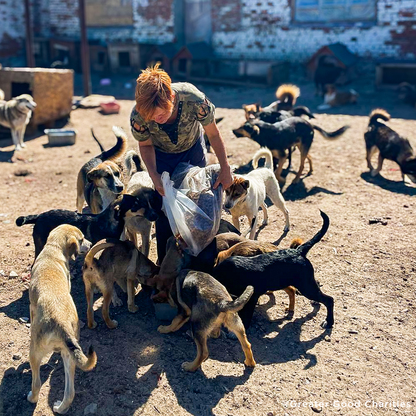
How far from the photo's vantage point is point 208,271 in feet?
14.3

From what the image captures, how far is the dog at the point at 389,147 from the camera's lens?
792 cm

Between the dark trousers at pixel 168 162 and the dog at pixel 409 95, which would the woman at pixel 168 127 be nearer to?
the dark trousers at pixel 168 162

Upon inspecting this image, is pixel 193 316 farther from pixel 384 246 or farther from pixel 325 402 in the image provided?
pixel 384 246

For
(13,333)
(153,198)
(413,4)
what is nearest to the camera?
(13,333)

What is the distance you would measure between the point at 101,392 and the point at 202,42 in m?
18.4

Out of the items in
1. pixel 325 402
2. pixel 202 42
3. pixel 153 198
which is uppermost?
pixel 202 42

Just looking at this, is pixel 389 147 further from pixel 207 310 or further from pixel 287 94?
pixel 207 310

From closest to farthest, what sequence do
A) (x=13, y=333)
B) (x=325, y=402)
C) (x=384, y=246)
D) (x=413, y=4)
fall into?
(x=325, y=402), (x=13, y=333), (x=384, y=246), (x=413, y=4)

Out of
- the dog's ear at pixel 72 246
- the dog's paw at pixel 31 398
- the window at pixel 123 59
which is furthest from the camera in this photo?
the window at pixel 123 59

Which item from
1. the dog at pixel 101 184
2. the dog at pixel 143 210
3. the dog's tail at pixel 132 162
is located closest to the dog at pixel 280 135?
the dog's tail at pixel 132 162

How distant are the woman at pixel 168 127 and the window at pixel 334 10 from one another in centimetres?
1543

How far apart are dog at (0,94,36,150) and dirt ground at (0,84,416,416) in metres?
3.91

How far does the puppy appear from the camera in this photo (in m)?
→ 5.14

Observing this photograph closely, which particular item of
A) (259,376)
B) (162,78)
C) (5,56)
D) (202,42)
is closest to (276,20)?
(202,42)
